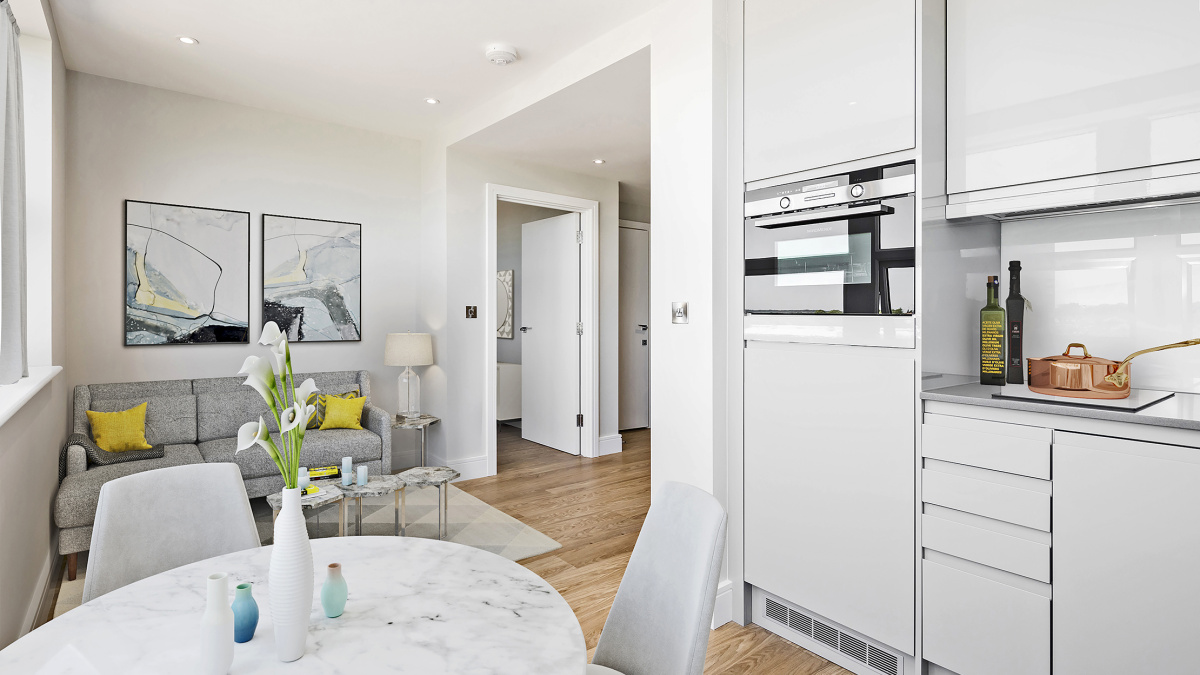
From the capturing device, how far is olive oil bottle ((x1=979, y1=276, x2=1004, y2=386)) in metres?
2.08

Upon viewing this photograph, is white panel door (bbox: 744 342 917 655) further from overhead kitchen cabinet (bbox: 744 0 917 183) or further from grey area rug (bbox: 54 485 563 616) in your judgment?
grey area rug (bbox: 54 485 563 616)

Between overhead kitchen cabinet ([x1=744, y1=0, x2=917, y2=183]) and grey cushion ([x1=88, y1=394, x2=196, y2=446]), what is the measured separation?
3606 mm

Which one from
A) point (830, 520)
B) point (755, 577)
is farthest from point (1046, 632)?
point (755, 577)

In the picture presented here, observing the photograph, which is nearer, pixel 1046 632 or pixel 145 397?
pixel 1046 632

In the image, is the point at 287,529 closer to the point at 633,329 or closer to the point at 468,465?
the point at 468,465

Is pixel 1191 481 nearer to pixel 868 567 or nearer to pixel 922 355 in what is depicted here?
pixel 922 355

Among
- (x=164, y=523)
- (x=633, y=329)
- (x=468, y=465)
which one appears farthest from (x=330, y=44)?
(x=633, y=329)

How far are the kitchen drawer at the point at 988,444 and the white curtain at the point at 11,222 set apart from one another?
304 cm

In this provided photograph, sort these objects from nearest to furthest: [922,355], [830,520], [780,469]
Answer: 1. [922,355]
2. [830,520]
3. [780,469]

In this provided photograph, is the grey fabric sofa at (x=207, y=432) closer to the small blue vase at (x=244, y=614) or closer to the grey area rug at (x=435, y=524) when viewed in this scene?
the grey area rug at (x=435, y=524)

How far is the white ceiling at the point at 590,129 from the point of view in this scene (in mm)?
3291

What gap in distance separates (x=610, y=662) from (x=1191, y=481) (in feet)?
4.69

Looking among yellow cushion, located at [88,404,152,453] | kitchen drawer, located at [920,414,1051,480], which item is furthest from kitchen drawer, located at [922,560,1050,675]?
yellow cushion, located at [88,404,152,453]

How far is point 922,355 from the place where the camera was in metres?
1.95
